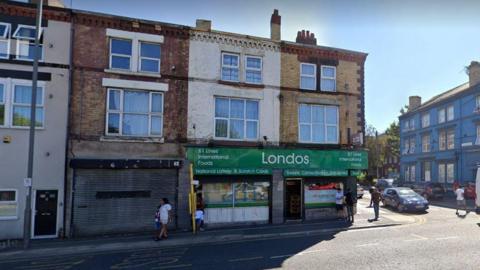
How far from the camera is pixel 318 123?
65.4 ft

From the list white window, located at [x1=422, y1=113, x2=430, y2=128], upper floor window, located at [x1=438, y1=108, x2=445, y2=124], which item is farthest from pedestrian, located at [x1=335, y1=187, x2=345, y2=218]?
white window, located at [x1=422, y1=113, x2=430, y2=128]

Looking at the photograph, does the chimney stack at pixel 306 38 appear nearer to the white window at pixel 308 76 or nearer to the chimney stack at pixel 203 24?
the white window at pixel 308 76

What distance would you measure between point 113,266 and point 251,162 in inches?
352

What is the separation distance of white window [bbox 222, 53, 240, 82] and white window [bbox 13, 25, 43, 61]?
8.30 m

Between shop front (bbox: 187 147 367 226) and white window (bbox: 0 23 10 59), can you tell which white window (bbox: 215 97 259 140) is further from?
white window (bbox: 0 23 10 59)

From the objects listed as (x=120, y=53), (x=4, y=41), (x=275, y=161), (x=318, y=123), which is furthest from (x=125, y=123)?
(x=318, y=123)

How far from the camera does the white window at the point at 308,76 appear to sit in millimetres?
19844

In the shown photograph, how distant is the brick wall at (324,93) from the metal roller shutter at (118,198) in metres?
6.72

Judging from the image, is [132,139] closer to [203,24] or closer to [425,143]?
[203,24]

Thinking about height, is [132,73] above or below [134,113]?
above

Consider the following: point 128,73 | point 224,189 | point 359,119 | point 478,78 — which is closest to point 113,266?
point 224,189

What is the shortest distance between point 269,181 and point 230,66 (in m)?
6.25

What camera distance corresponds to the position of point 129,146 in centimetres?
1645

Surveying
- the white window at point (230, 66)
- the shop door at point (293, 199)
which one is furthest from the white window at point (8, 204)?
the shop door at point (293, 199)
